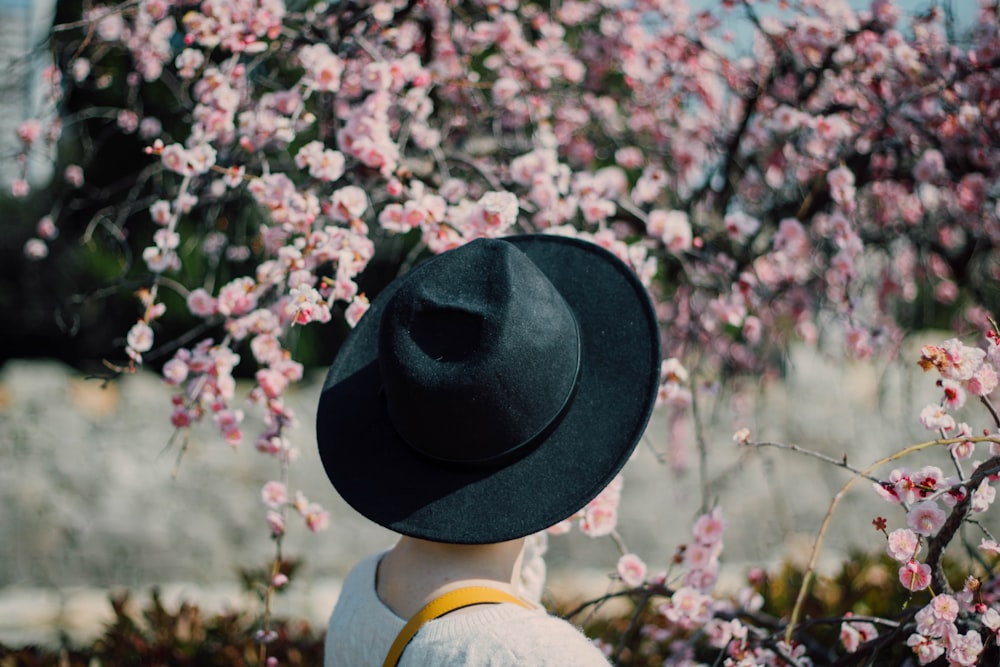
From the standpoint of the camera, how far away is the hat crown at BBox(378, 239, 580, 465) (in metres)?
1.06

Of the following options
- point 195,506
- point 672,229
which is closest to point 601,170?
point 672,229

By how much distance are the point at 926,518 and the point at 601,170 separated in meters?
1.63

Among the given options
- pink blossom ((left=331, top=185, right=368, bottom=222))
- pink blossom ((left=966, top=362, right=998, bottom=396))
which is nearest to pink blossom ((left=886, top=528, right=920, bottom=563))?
pink blossom ((left=966, top=362, right=998, bottom=396))

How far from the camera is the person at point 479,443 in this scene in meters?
1.06

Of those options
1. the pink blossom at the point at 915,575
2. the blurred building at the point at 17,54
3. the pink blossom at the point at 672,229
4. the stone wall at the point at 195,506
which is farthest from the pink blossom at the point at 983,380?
the blurred building at the point at 17,54

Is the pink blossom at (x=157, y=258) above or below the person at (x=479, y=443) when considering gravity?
below

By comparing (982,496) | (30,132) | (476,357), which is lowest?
(30,132)

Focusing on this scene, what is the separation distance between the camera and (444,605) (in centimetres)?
107

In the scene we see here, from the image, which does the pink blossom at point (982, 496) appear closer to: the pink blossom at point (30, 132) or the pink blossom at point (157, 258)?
the pink blossom at point (157, 258)

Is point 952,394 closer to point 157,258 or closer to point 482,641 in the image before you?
point 482,641

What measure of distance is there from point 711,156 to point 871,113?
0.62m

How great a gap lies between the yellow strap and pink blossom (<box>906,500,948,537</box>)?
568mm

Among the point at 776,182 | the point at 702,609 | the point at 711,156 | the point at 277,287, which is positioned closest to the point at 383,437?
the point at 702,609

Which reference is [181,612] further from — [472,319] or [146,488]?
A: [146,488]
